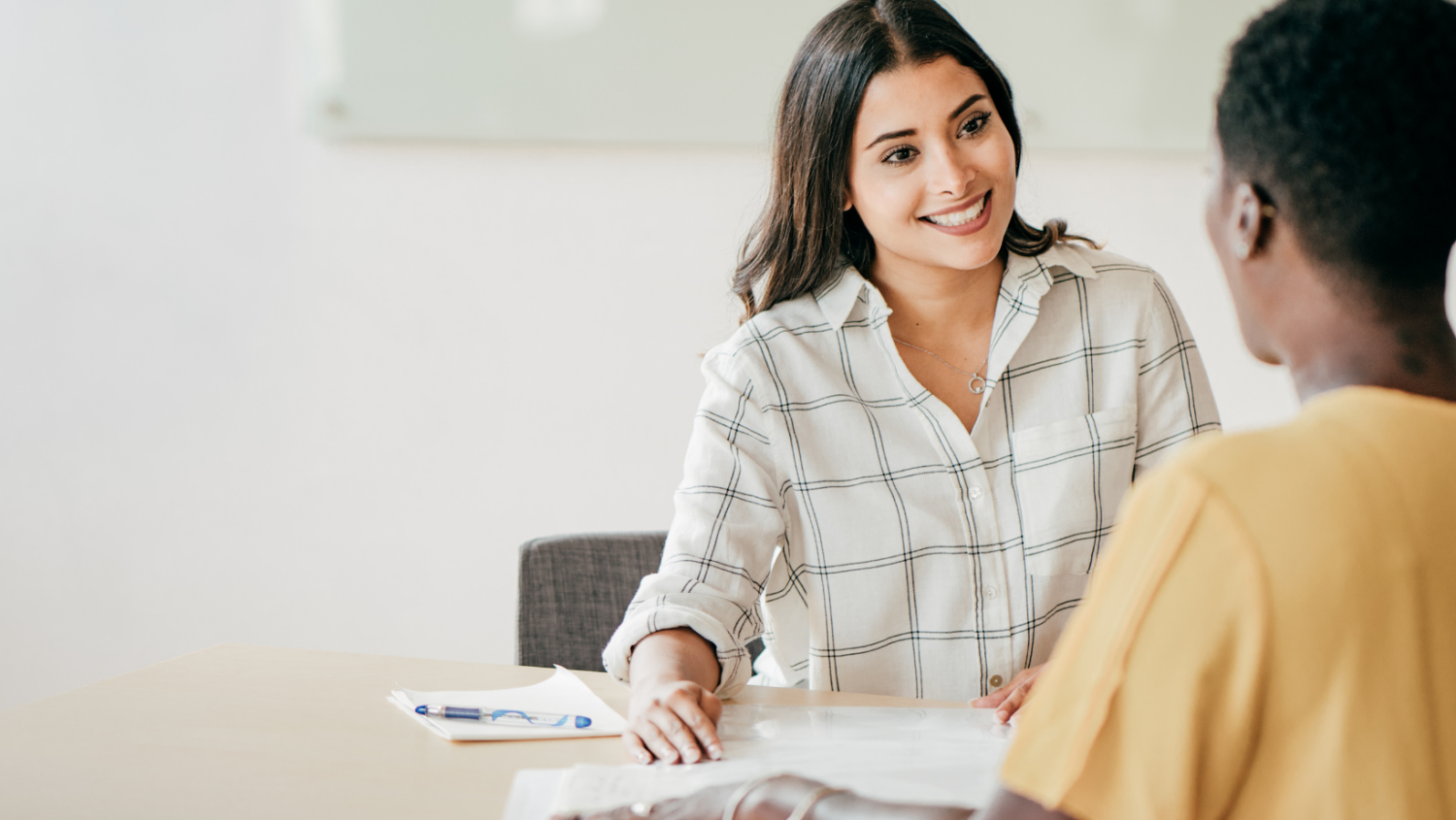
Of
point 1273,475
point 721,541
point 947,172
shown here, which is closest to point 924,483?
point 721,541

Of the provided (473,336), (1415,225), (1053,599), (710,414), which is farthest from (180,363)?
(1415,225)

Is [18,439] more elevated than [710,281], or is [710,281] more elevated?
[710,281]

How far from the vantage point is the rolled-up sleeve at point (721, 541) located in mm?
1229

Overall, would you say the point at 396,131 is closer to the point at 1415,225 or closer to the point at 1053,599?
the point at 1053,599

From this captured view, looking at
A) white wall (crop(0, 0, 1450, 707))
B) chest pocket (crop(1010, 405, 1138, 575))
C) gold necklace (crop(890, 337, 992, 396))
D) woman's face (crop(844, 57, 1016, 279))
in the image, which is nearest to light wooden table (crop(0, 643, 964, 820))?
chest pocket (crop(1010, 405, 1138, 575))

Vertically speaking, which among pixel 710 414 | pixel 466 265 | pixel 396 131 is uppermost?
pixel 396 131

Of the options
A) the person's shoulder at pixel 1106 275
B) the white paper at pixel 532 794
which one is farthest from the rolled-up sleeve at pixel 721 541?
the person's shoulder at pixel 1106 275

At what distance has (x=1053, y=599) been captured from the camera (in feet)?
4.53

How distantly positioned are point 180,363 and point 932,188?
170cm

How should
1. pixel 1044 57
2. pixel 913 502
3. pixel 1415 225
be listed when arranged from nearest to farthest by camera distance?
pixel 1415 225
pixel 913 502
pixel 1044 57

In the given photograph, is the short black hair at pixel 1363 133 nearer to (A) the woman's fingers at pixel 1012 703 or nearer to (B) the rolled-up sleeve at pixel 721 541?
(A) the woman's fingers at pixel 1012 703

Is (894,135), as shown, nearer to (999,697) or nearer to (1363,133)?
(999,697)

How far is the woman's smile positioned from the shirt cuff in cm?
56

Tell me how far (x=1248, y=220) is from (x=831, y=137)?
90 centimetres
